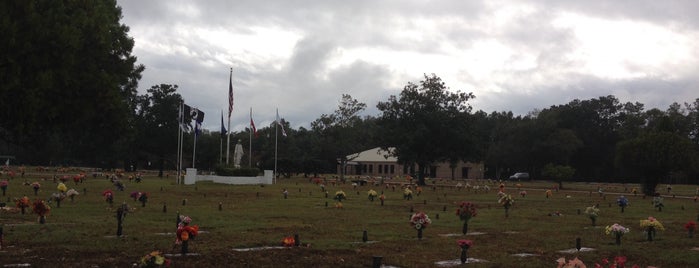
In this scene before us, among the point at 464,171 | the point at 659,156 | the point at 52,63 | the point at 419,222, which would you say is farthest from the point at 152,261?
the point at 464,171

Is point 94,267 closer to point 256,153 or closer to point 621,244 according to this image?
point 621,244

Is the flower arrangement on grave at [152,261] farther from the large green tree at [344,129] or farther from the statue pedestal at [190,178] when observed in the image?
the large green tree at [344,129]

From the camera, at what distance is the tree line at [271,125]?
15859 millimetres

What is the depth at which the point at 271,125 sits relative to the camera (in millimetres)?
119875

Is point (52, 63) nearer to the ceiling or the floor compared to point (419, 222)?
nearer to the ceiling

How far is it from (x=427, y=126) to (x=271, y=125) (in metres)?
60.4

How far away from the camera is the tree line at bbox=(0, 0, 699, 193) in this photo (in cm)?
1586

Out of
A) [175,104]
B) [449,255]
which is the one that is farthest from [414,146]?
[449,255]

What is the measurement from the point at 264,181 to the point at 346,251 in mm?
39066

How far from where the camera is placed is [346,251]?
12.3 metres

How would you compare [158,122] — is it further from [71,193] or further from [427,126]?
[71,193]

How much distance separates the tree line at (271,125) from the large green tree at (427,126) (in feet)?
0.40

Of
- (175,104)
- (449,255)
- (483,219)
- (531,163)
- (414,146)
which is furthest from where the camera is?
(531,163)

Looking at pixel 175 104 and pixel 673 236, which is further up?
pixel 175 104
